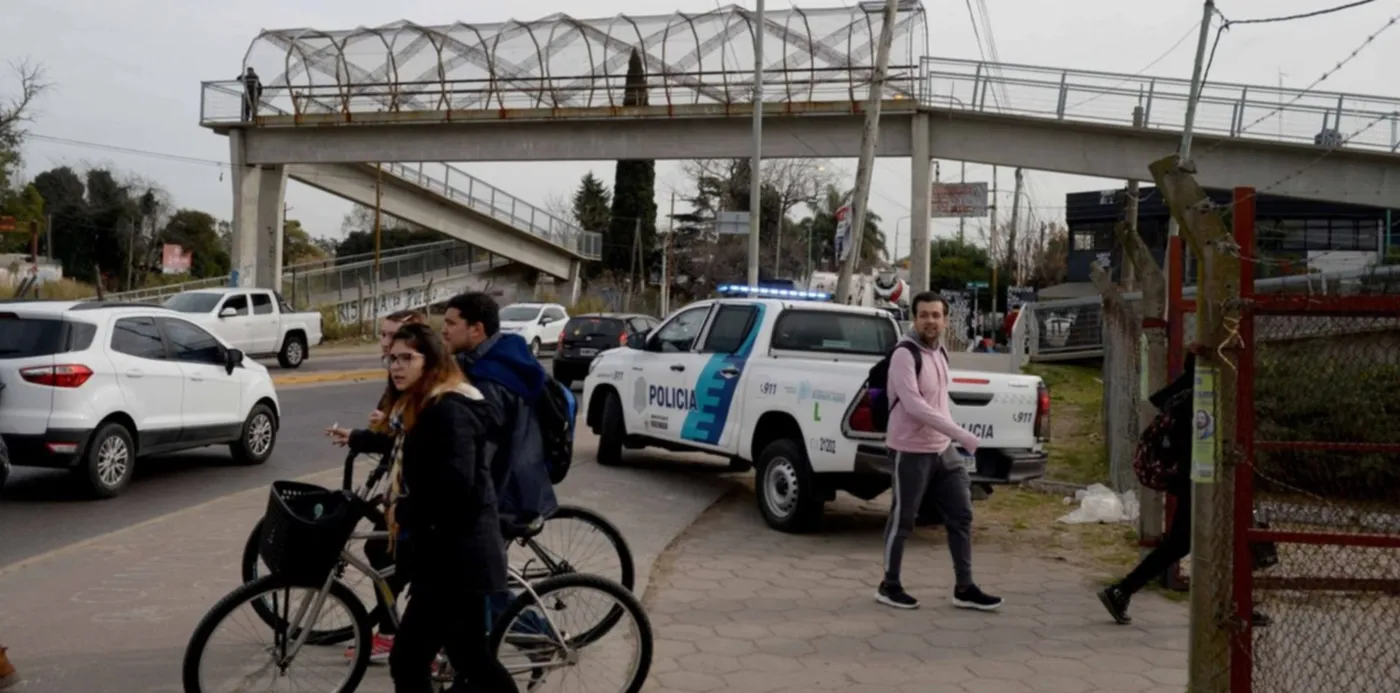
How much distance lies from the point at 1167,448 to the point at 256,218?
3500 centimetres

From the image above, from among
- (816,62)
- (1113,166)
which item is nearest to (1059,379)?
(1113,166)

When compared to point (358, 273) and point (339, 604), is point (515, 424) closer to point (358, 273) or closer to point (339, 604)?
point (339, 604)

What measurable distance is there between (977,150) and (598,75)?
9356 mm

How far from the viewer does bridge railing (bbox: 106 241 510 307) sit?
46.8 m

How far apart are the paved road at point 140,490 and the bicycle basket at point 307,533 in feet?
14.2

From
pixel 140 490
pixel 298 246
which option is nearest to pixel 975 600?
pixel 140 490

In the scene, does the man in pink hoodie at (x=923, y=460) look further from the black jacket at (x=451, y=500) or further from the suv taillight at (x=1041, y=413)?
the black jacket at (x=451, y=500)

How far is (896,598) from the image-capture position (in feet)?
23.7

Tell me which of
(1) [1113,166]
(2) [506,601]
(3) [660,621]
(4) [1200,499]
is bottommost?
(3) [660,621]

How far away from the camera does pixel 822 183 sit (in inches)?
3282

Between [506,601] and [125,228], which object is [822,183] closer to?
[125,228]

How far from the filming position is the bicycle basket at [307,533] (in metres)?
4.74

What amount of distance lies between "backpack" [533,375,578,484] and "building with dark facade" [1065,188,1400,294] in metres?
17.7

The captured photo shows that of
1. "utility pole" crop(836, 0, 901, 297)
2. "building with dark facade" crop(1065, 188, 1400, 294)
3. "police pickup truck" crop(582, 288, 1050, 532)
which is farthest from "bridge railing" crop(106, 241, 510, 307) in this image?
"police pickup truck" crop(582, 288, 1050, 532)
